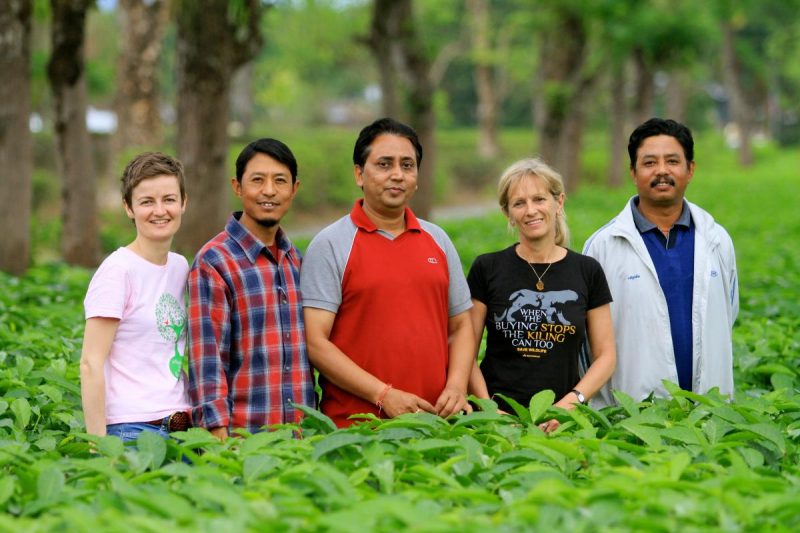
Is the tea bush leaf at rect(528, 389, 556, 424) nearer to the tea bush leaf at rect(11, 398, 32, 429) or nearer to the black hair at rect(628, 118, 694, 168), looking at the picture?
the black hair at rect(628, 118, 694, 168)

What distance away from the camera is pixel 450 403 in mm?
4305

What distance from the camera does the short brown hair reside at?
4066 mm

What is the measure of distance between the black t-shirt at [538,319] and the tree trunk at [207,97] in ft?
24.8

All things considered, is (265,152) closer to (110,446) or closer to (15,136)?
(110,446)

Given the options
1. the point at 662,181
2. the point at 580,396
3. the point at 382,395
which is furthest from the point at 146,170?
the point at 662,181

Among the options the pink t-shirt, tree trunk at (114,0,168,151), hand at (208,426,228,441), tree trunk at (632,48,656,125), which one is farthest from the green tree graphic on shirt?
tree trunk at (632,48,656,125)

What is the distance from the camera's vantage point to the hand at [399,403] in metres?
4.20

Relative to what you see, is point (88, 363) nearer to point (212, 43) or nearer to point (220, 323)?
point (220, 323)

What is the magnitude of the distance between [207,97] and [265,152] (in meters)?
7.61

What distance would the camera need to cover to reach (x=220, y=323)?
13.4 ft

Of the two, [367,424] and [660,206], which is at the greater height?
[660,206]

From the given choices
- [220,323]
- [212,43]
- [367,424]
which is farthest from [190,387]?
[212,43]

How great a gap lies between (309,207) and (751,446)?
24202mm

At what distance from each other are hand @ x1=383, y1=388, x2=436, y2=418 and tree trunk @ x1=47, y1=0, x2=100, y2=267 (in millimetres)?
8206
